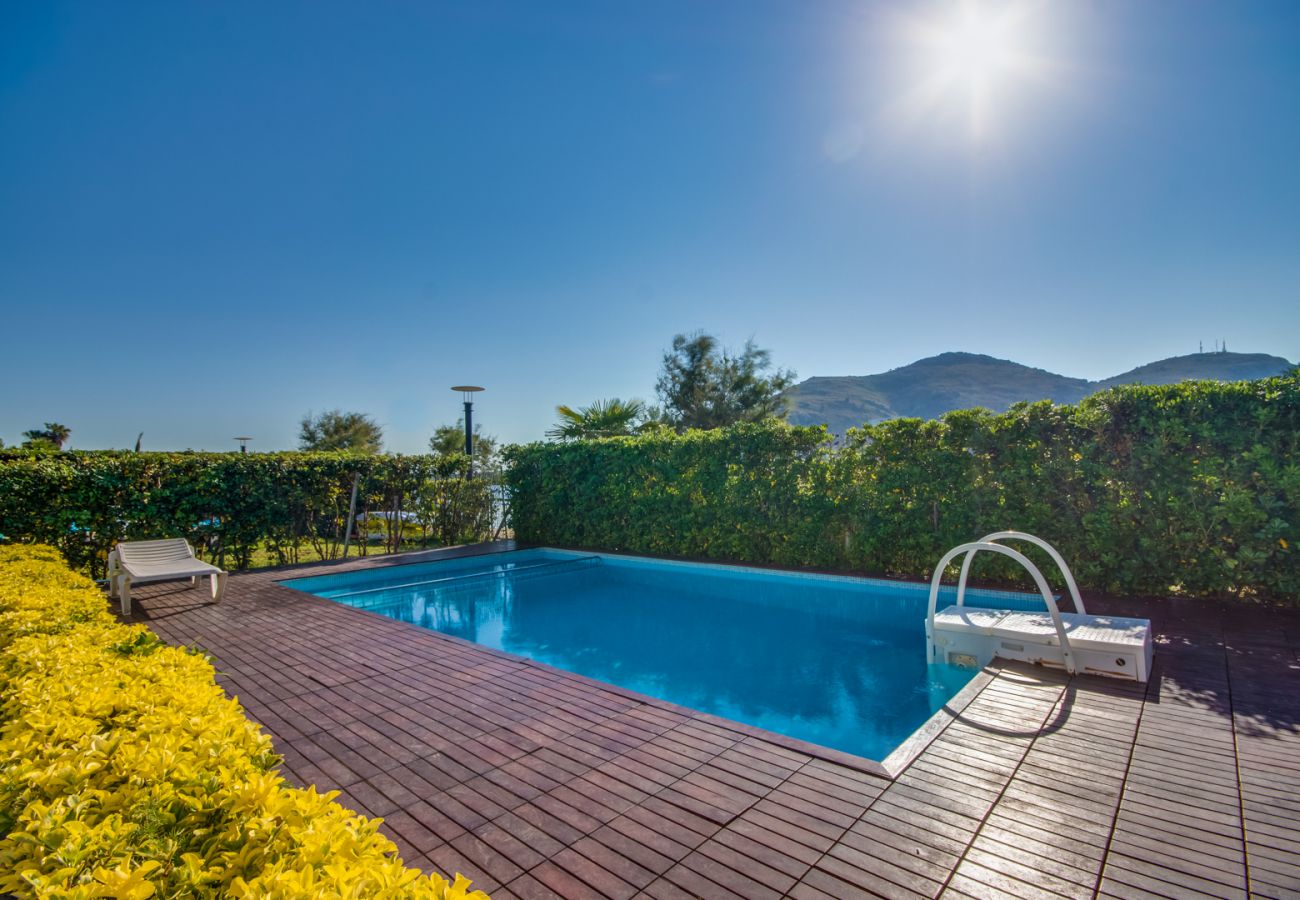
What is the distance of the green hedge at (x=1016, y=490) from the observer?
582cm

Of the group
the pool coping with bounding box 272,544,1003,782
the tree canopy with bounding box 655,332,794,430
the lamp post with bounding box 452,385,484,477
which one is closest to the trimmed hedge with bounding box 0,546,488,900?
the pool coping with bounding box 272,544,1003,782

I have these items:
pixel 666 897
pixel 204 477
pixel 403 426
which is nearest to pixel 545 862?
pixel 666 897

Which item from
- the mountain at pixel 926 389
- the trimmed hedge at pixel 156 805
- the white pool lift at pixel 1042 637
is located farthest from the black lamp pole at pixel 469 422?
the mountain at pixel 926 389

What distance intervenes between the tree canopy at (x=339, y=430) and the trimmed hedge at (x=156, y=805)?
32.0 m

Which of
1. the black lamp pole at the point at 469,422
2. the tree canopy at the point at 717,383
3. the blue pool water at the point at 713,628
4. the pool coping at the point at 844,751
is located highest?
the tree canopy at the point at 717,383

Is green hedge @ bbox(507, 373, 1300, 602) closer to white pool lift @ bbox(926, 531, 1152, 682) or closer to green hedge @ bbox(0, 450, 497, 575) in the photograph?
white pool lift @ bbox(926, 531, 1152, 682)

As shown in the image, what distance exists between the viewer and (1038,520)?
23.3 feet

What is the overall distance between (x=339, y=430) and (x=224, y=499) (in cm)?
2506

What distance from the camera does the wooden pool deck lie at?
2.27 m

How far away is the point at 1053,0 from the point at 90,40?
11.9 metres

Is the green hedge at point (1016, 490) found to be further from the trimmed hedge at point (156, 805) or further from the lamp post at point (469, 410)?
the trimmed hedge at point (156, 805)

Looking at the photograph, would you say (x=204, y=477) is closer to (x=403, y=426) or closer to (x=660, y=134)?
(x=660, y=134)

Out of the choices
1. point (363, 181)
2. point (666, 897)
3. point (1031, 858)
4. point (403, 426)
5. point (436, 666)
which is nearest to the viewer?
point (666, 897)

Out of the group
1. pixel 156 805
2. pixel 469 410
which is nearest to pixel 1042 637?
pixel 156 805
